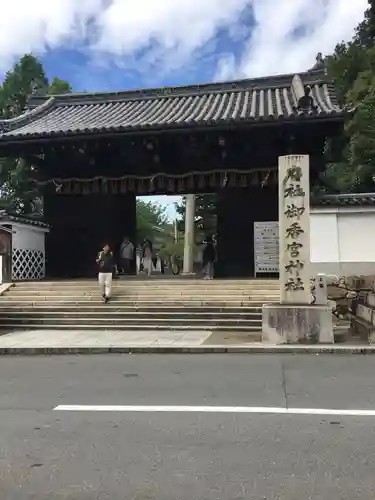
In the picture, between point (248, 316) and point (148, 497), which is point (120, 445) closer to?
point (148, 497)

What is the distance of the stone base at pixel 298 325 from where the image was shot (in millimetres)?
10734

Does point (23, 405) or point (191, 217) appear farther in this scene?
point (191, 217)

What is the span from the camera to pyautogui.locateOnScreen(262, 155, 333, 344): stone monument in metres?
A: 10.8

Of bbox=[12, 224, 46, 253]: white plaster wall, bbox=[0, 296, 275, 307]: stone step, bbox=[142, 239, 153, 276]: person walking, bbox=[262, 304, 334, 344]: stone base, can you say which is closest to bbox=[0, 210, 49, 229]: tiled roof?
bbox=[12, 224, 46, 253]: white plaster wall

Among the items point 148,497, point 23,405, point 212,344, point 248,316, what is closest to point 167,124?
point 248,316

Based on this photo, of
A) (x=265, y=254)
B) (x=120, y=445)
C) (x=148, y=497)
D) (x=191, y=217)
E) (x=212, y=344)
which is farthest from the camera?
(x=191, y=217)

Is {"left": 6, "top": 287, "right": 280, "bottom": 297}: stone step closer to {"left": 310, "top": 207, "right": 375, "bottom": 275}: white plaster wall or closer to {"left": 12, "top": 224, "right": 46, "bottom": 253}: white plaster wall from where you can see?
{"left": 310, "top": 207, "right": 375, "bottom": 275}: white plaster wall

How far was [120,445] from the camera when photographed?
4926 millimetres

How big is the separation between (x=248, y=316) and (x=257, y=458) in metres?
8.71

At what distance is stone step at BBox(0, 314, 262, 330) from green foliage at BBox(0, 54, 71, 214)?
1146 cm

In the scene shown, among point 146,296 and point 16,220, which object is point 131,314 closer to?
point 146,296

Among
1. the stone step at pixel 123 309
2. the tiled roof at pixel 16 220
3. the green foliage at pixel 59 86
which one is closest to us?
the stone step at pixel 123 309

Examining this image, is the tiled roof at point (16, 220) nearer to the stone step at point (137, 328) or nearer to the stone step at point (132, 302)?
the stone step at point (132, 302)

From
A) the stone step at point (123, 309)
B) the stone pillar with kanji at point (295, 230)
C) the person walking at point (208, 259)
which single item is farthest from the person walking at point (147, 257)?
the stone pillar with kanji at point (295, 230)
